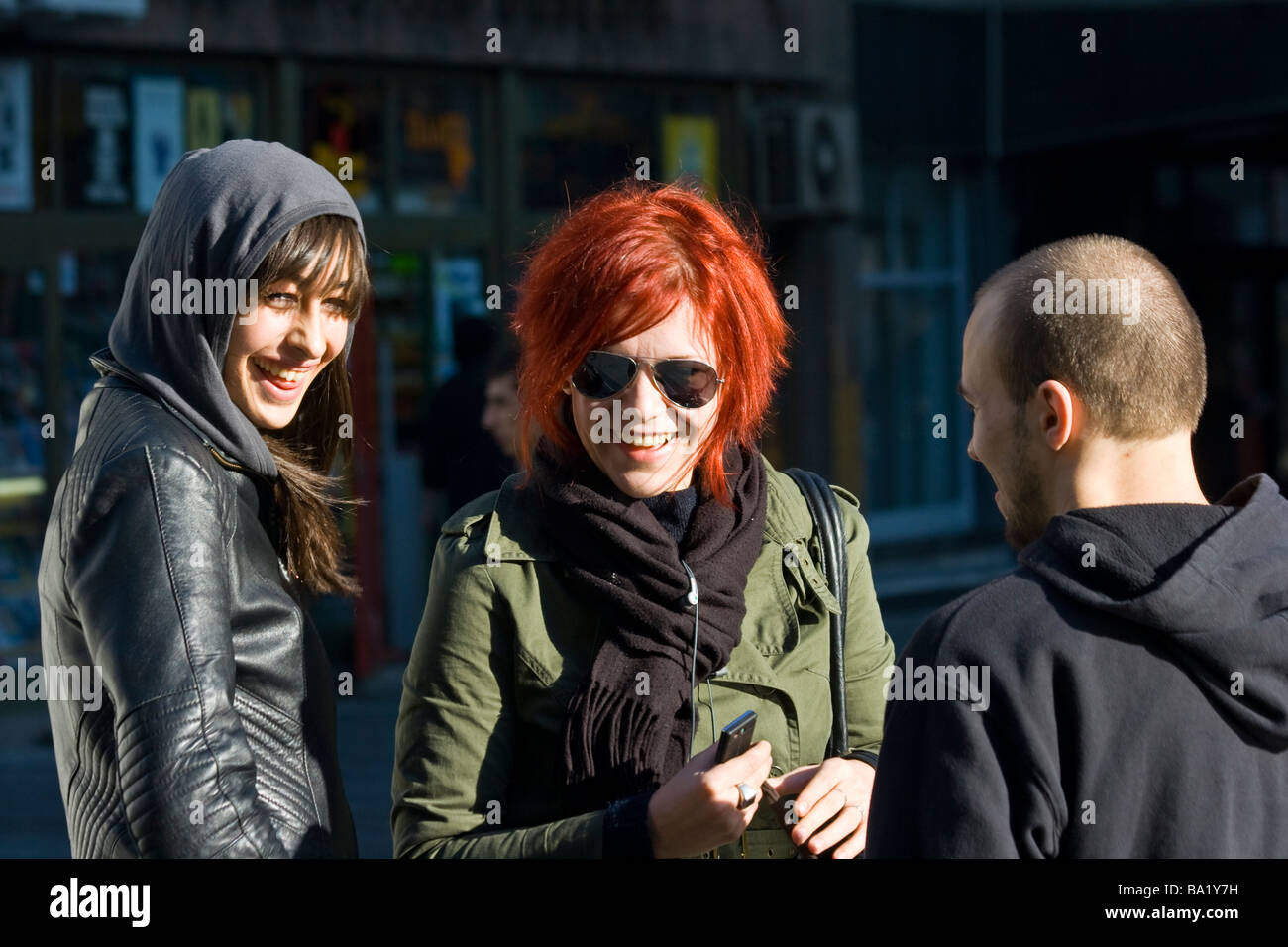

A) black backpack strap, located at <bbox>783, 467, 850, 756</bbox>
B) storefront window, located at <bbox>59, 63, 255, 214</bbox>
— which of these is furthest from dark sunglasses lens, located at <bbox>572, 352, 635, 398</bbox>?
storefront window, located at <bbox>59, 63, 255, 214</bbox>

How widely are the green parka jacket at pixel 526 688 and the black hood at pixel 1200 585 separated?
0.62 meters

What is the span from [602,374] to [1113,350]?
2.51 ft

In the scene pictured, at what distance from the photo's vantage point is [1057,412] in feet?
5.64

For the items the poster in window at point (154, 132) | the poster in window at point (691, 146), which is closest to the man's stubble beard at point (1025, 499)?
the poster in window at point (154, 132)

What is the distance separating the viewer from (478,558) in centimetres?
211

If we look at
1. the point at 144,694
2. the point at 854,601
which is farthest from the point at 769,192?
the point at 144,694

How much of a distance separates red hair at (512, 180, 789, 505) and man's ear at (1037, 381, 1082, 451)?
0.60 meters

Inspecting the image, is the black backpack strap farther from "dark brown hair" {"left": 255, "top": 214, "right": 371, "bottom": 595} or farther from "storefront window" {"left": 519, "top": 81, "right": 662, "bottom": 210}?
"storefront window" {"left": 519, "top": 81, "right": 662, "bottom": 210}

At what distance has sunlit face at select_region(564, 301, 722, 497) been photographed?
7.06 ft

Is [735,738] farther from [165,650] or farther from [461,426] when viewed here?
[461,426]

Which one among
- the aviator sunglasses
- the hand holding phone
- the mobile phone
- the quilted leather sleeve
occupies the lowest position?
the hand holding phone

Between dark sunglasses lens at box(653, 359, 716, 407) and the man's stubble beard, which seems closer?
the man's stubble beard

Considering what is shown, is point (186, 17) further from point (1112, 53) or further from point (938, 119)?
point (1112, 53)

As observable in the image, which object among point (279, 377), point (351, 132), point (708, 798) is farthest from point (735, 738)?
point (351, 132)
